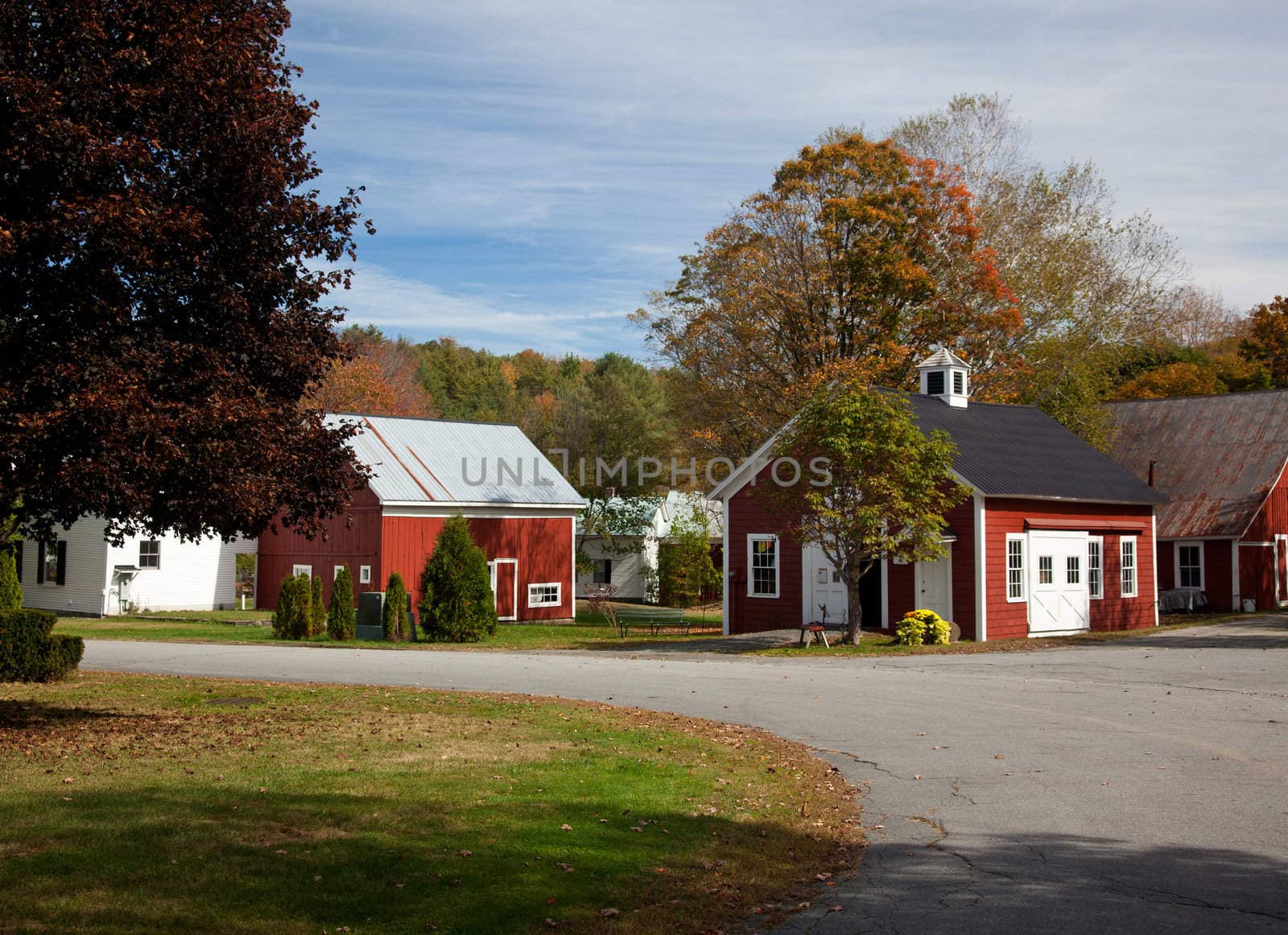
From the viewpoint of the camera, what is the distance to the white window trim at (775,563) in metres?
30.0

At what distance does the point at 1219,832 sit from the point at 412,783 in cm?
581

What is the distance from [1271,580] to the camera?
37156 millimetres

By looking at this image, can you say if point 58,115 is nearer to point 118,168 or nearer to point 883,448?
point 118,168

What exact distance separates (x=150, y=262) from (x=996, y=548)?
68.4 feet

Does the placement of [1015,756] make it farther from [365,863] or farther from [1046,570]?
[1046,570]

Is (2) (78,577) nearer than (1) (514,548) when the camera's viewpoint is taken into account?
No

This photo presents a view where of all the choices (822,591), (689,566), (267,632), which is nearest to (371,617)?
(267,632)

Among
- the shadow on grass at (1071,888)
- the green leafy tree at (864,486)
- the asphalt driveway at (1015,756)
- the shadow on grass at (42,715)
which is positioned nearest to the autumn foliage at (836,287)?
the green leafy tree at (864,486)

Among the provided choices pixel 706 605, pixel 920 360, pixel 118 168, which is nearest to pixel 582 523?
pixel 706 605

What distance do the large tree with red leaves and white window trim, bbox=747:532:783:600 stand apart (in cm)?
1905

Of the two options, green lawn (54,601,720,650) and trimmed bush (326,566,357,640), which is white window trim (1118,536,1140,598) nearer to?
green lawn (54,601,720,650)

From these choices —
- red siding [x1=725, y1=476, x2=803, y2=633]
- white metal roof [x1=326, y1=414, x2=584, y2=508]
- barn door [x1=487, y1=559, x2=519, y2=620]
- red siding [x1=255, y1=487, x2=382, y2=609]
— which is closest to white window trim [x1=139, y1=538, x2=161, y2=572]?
red siding [x1=255, y1=487, x2=382, y2=609]

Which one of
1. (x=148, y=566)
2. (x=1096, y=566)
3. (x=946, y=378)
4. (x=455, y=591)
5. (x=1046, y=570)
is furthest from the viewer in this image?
(x=148, y=566)

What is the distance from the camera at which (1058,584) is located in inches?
1130
